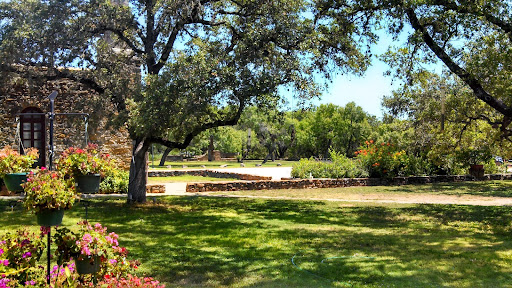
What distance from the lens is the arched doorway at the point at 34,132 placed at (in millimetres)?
15703

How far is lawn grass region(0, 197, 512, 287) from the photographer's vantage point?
Result: 620 cm

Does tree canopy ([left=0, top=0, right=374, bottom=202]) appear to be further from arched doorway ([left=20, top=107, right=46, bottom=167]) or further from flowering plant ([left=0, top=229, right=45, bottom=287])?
flowering plant ([left=0, top=229, right=45, bottom=287])

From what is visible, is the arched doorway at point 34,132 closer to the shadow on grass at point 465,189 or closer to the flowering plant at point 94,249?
the flowering plant at point 94,249

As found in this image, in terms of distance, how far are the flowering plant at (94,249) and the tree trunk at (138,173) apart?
8616mm

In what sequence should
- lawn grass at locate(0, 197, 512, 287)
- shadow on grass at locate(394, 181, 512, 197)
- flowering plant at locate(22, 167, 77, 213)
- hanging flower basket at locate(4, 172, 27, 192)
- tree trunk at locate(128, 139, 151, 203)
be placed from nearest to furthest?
flowering plant at locate(22, 167, 77, 213)
hanging flower basket at locate(4, 172, 27, 192)
lawn grass at locate(0, 197, 512, 287)
tree trunk at locate(128, 139, 151, 203)
shadow on grass at locate(394, 181, 512, 197)

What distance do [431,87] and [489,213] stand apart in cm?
1698

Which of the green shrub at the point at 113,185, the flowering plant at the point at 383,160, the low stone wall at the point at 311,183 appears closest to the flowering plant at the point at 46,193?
the green shrub at the point at 113,185

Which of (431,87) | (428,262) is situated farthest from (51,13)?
(431,87)

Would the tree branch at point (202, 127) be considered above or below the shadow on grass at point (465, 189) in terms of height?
above

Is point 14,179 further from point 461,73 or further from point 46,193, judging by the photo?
point 461,73

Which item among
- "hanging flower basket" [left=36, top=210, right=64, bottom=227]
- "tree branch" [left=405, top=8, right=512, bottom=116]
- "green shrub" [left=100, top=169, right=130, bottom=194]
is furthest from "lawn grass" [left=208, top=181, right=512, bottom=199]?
"hanging flower basket" [left=36, top=210, right=64, bottom=227]

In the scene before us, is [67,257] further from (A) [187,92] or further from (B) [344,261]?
(A) [187,92]

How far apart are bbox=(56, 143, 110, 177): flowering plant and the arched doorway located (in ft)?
38.5

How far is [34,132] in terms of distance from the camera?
15.8m
